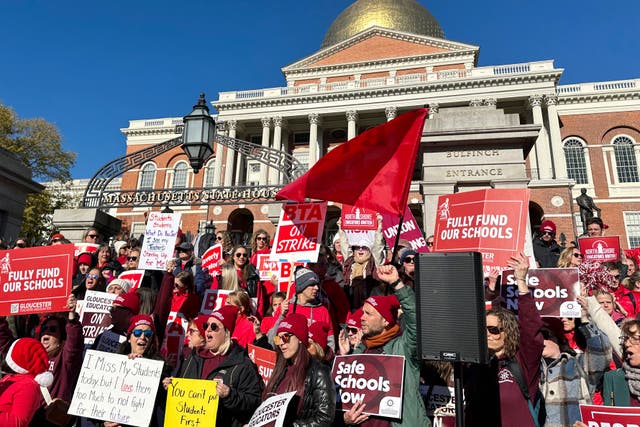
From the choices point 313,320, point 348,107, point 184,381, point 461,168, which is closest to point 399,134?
point 313,320

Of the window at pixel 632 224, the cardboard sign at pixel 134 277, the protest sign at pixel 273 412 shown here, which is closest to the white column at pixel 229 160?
the cardboard sign at pixel 134 277

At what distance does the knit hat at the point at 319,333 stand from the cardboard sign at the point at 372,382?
674mm

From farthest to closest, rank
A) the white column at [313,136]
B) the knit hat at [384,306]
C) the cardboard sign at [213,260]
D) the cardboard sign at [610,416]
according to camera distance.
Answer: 1. the white column at [313,136]
2. the cardboard sign at [213,260]
3. the knit hat at [384,306]
4. the cardboard sign at [610,416]

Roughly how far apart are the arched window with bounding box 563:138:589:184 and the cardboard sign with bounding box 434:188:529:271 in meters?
39.3

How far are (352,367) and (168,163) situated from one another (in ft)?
159

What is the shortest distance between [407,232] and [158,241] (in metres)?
3.81

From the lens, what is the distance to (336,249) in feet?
29.3

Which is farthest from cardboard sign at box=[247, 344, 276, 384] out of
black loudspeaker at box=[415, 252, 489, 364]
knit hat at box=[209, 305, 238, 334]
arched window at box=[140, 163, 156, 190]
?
arched window at box=[140, 163, 156, 190]

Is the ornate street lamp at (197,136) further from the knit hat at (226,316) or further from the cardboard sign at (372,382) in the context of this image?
the cardboard sign at (372,382)

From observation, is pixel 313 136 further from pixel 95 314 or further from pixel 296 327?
pixel 296 327

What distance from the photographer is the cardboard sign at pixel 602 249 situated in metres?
7.40

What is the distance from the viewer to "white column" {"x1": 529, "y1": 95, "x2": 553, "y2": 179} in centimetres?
3539

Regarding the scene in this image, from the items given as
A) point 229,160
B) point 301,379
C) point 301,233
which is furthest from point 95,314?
point 229,160

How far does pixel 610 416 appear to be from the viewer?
9.12 ft
